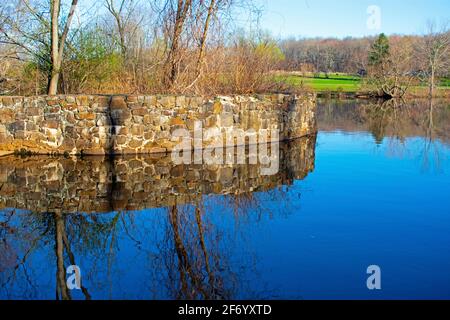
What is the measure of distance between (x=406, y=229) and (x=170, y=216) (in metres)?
2.87

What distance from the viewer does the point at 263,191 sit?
24.5ft

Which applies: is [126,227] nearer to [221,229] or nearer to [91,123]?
[221,229]

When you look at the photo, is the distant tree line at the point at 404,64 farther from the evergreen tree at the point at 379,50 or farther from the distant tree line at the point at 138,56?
the distant tree line at the point at 138,56

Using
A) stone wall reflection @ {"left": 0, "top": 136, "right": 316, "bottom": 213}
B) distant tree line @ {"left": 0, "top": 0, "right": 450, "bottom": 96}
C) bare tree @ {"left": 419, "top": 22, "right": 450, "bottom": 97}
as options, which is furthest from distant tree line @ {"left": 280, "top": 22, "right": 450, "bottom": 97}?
stone wall reflection @ {"left": 0, "top": 136, "right": 316, "bottom": 213}

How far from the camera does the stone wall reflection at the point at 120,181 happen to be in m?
6.63

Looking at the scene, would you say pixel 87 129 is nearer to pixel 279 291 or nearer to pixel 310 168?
pixel 310 168

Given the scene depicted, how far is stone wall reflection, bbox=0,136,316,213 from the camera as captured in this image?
6629 mm

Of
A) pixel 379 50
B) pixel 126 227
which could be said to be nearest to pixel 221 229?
pixel 126 227

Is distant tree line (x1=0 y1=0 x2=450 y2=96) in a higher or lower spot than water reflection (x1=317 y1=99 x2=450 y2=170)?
higher

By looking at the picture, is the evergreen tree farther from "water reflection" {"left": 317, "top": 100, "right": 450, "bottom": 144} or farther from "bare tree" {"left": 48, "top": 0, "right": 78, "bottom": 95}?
"bare tree" {"left": 48, "top": 0, "right": 78, "bottom": 95}

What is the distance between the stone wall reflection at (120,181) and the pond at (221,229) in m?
0.03

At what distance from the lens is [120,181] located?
794 cm

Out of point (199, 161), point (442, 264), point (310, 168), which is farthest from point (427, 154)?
point (442, 264)

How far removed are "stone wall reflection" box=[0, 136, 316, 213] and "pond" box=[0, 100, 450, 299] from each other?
3cm
